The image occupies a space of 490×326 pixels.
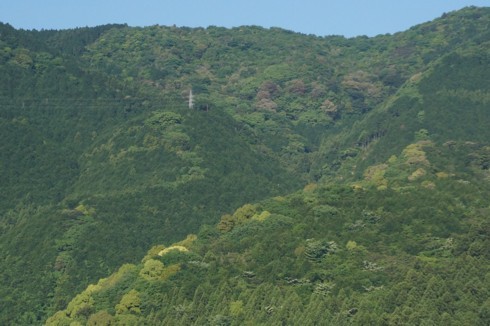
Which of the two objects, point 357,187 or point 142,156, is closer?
point 357,187

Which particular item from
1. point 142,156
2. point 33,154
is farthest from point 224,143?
point 33,154

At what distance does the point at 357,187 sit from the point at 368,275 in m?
34.3

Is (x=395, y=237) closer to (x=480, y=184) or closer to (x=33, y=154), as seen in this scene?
(x=480, y=184)

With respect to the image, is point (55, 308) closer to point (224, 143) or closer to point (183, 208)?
point (183, 208)

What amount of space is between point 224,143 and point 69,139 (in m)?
25.1

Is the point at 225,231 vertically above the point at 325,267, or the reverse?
the point at 325,267

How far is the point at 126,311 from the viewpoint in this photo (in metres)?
119

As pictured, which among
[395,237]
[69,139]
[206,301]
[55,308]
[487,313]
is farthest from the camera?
[69,139]

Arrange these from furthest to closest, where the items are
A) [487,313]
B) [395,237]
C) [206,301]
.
Answer: [395,237] → [206,301] → [487,313]

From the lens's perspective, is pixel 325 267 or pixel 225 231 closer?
pixel 325 267

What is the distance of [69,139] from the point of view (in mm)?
199625

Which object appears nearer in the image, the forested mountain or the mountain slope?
the mountain slope

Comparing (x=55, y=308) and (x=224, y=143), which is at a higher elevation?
(x=224, y=143)

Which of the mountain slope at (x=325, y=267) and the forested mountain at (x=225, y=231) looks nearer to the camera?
the mountain slope at (x=325, y=267)
